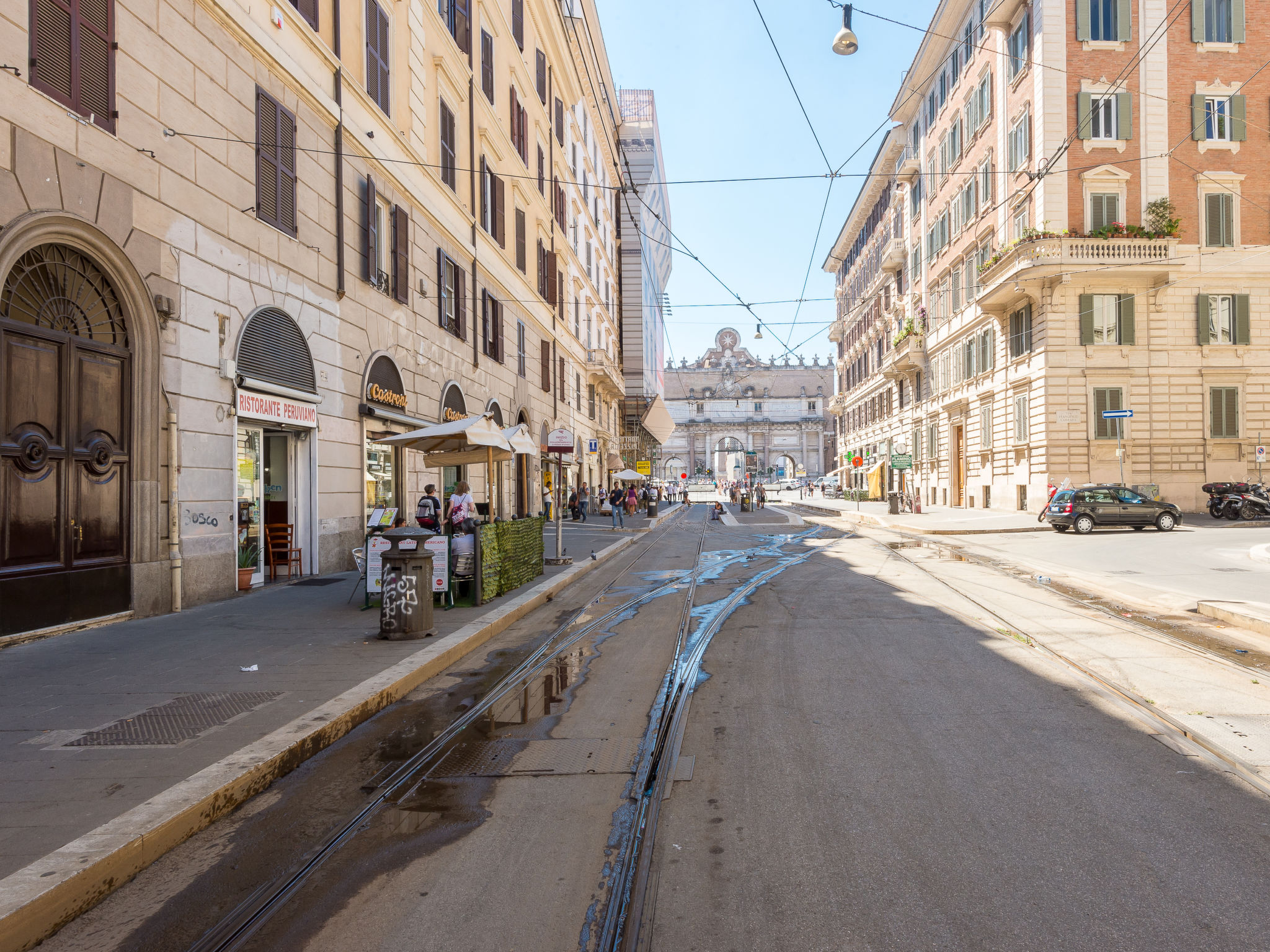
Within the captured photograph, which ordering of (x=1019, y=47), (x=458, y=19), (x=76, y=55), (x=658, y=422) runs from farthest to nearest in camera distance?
(x=658, y=422)
(x=1019, y=47)
(x=458, y=19)
(x=76, y=55)

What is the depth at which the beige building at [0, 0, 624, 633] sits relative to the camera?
816cm

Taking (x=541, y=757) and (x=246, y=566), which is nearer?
(x=541, y=757)

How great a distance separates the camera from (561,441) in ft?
55.5

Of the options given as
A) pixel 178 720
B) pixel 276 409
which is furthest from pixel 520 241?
pixel 178 720

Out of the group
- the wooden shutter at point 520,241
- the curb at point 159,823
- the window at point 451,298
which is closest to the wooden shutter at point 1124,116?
the wooden shutter at point 520,241

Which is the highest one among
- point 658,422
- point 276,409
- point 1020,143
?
point 1020,143

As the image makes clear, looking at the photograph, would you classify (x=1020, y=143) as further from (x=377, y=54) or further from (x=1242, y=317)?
(x=377, y=54)

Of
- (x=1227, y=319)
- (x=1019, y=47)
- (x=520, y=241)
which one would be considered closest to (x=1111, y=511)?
(x=1227, y=319)

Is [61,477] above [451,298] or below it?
below

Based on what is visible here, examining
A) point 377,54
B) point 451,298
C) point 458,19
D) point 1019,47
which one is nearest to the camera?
point 377,54

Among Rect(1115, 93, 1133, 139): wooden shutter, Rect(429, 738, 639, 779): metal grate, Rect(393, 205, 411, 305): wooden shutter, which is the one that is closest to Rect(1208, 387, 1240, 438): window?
Rect(1115, 93, 1133, 139): wooden shutter

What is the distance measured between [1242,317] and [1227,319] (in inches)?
18.4

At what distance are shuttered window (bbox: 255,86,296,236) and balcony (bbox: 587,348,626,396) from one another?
28412mm

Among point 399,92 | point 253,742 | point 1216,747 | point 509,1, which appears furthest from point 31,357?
point 509,1
